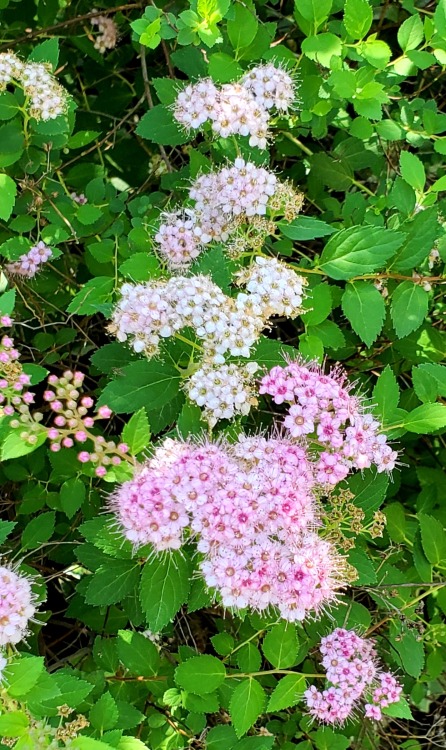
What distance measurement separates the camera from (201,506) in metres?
1.40

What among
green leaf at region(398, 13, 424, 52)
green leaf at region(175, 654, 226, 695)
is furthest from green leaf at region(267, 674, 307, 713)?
green leaf at region(398, 13, 424, 52)

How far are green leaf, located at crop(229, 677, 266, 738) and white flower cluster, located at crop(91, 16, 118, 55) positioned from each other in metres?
2.15

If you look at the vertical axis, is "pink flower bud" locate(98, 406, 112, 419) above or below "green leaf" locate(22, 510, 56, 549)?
above

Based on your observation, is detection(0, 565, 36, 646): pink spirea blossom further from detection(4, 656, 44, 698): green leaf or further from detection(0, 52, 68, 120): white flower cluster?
detection(0, 52, 68, 120): white flower cluster

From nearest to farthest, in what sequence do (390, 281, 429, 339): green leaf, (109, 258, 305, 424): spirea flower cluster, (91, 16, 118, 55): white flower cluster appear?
(109, 258, 305, 424): spirea flower cluster
(390, 281, 429, 339): green leaf
(91, 16, 118, 55): white flower cluster

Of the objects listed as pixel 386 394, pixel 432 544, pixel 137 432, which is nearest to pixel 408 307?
pixel 386 394

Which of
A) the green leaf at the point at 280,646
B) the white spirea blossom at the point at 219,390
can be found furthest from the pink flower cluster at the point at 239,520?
the green leaf at the point at 280,646

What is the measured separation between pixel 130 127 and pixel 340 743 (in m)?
2.26

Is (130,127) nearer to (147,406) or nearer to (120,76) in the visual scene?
(120,76)

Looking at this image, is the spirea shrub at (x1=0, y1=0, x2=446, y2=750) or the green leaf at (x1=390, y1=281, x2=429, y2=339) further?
the green leaf at (x1=390, y1=281, x2=429, y2=339)

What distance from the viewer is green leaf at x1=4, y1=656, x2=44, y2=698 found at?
1306mm

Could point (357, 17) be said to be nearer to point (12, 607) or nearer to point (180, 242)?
point (180, 242)

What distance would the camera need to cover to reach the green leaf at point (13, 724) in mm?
1277

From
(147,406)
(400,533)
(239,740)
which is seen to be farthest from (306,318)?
(239,740)
